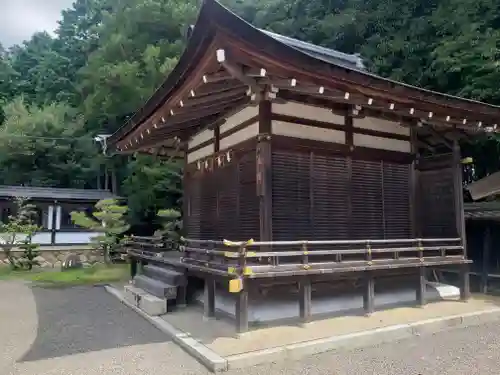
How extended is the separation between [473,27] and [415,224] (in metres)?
6.56

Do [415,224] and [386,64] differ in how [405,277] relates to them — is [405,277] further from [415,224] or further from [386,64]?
[386,64]

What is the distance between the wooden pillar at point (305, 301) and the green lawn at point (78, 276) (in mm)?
7764

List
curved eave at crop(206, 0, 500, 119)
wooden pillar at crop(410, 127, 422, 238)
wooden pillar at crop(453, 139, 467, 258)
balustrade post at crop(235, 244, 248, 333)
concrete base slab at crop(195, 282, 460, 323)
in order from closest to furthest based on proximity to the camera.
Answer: curved eave at crop(206, 0, 500, 119), balustrade post at crop(235, 244, 248, 333), concrete base slab at crop(195, 282, 460, 323), wooden pillar at crop(453, 139, 467, 258), wooden pillar at crop(410, 127, 422, 238)

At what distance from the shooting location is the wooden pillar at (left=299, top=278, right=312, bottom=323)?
230 inches

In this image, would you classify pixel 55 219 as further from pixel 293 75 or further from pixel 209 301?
pixel 293 75

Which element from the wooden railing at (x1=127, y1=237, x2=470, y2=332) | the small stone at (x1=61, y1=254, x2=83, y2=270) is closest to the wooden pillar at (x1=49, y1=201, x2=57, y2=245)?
the small stone at (x1=61, y1=254, x2=83, y2=270)

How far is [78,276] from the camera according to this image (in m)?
13.0

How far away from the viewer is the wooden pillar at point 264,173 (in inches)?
243

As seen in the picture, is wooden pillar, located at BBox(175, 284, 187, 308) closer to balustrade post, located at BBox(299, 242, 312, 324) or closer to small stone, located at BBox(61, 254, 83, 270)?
balustrade post, located at BBox(299, 242, 312, 324)

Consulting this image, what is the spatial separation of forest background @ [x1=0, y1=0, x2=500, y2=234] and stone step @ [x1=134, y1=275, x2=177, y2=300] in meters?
8.78

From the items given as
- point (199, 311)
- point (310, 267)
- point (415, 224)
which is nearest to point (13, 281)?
point (199, 311)

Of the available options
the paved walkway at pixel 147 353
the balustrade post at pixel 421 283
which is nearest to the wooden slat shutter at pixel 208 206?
the paved walkway at pixel 147 353

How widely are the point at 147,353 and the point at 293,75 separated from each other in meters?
4.05

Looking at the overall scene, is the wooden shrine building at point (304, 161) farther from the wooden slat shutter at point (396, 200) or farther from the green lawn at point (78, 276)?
the green lawn at point (78, 276)
